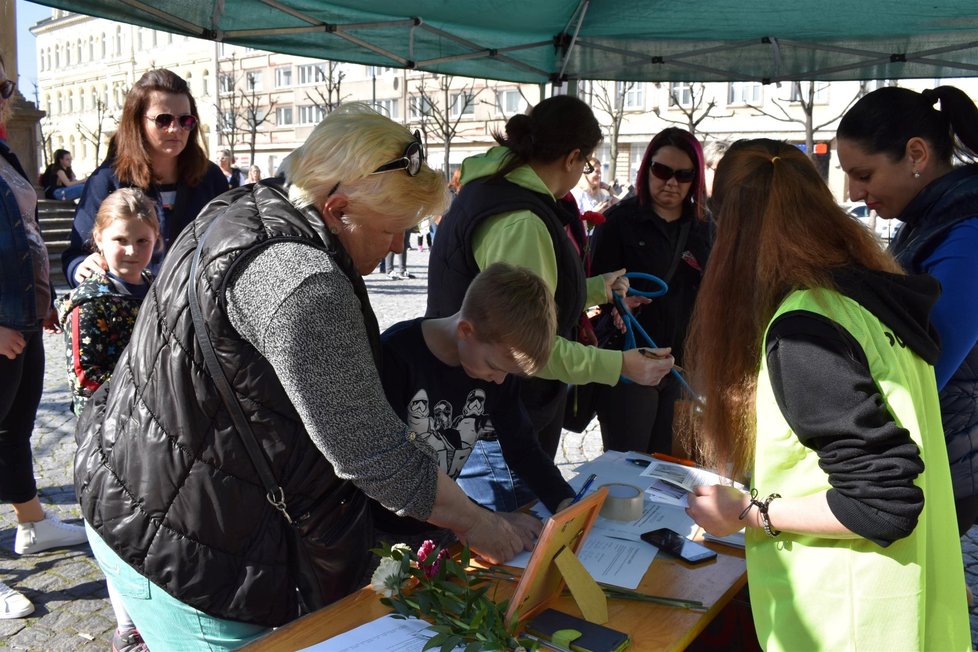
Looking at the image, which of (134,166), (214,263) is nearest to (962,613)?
(214,263)

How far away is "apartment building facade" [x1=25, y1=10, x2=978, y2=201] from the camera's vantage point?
29.8m

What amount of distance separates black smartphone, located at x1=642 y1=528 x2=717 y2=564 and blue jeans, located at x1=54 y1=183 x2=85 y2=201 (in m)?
11.6

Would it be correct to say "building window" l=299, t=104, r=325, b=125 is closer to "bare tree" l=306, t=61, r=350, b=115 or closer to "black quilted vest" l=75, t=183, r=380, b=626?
"bare tree" l=306, t=61, r=350, b=115

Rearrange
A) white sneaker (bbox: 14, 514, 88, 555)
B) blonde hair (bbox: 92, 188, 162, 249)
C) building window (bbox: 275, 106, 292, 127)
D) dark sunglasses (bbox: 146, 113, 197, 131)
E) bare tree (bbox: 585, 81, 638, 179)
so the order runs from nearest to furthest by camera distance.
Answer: blonde hair (bbox: 92, 188, 162, 249), dark sunglasses (bbox: 146, 113, 197, 131), white sneaker (bbox: 14, 514, 88, 555), bare tree (bbox: 585, 81, 638, 179), building window (bbox: 275, 106, 292, 127)

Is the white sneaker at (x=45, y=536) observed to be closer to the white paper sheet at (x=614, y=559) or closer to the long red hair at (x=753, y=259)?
the white paper sheet at (x=614, y=559)

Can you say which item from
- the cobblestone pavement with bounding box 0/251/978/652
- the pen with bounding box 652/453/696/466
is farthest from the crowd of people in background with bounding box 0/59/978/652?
the cobblestone pavement with bounding box 0/251/978/652

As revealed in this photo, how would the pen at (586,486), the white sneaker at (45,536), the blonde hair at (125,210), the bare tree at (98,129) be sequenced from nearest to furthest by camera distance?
the pen at (586,486) → the blonde hair at (125,210) → the white sneaker at (45,536) → the bare tree at (98,129)

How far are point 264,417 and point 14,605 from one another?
2215 millimetres

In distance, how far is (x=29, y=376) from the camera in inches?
121

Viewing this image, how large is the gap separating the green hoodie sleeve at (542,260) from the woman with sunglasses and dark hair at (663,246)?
93cm

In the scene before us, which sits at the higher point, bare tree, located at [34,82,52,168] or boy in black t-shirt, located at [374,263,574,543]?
bare tree, located at [34,82,52,168]

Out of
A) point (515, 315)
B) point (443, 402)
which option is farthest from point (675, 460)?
point (515, 315)

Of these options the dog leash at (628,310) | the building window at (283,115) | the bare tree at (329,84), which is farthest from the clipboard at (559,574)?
the building window at (283,115)

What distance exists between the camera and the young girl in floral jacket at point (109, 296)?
8.26ft
